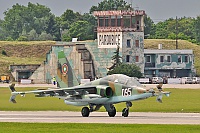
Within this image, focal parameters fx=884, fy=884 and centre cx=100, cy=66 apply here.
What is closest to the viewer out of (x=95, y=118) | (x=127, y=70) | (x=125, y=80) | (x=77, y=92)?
(x=125, y=80)

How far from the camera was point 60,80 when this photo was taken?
53250 millimetres

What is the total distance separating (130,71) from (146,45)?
35210 mm

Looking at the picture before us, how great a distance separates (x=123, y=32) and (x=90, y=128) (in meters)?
88.9

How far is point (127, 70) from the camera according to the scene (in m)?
124

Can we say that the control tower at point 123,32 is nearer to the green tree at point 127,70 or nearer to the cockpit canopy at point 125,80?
the green tree at point 127,70

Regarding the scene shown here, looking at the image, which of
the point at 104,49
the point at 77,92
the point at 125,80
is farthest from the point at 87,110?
the point at 104,49

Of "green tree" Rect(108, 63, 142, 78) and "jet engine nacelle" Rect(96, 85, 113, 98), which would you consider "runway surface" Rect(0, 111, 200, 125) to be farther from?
"green tree" Rect(108, 63, 142, 78)

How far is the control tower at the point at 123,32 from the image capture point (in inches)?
5113

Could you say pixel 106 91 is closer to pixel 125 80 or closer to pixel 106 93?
pixel 106 93

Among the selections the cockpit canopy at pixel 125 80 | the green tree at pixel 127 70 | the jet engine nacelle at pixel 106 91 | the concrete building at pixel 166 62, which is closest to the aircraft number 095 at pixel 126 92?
the cockpit canopy at pixel 125 80

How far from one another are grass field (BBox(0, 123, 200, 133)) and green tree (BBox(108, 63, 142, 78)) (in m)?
78.5

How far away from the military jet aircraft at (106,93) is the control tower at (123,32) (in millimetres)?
79104

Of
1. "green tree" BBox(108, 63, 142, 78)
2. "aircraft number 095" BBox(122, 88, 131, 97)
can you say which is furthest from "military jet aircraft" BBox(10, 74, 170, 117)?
"green tree" BBox(108, 63, 142, 78)

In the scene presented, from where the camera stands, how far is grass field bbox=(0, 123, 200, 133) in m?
39.5
